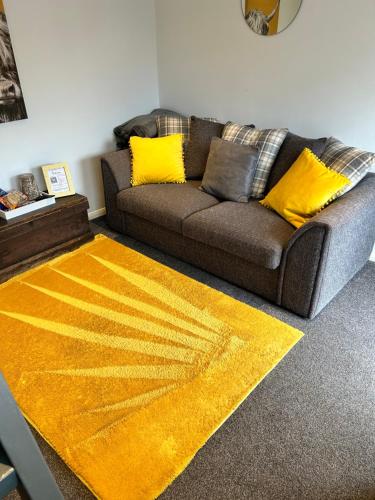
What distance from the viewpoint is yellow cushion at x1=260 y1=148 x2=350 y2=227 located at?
7.22ft

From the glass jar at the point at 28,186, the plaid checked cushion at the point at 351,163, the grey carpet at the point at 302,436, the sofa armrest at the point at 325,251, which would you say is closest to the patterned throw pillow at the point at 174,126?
the glass jar at the point at 28,186

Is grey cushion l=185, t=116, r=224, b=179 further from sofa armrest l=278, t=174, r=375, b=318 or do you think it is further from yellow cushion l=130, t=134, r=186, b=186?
sofa armrest l=278, t=174, r=375, b=318

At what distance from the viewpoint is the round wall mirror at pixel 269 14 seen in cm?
261

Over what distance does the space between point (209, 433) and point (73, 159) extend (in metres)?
2.49

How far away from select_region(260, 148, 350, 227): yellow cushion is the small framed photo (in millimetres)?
1638

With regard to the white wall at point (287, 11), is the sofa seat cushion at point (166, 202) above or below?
below

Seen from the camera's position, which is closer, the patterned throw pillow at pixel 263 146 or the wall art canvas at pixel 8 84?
the wall art canvas at pixel 8 84

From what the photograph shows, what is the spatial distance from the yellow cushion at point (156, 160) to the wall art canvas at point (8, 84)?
85cm

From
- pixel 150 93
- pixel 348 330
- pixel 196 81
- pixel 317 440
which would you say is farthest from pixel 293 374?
pixel 150 93

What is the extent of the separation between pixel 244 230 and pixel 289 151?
74cm

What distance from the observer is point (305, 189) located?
227cm

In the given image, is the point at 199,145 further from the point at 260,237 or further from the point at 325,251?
the point at 325,251

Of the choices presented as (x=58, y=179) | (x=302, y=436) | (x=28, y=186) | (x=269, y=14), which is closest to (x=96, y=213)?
(x=58, y=179)

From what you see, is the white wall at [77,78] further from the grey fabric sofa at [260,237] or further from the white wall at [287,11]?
the white wall at [287,11]
